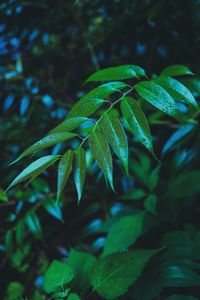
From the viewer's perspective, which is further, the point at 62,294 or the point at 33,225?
the point at 33,225

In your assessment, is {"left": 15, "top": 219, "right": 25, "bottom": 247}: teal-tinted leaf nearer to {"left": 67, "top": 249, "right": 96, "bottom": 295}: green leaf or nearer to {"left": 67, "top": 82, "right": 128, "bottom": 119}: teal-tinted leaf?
{"left": 67, "top": 249, "right": 96, "bottom": 295}: green leaf

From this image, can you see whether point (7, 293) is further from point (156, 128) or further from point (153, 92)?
point (153, 92)

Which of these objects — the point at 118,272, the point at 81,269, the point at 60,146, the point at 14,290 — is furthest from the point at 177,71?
the point at 14,290

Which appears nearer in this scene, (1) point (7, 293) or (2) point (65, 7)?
(1) point (7, 293)

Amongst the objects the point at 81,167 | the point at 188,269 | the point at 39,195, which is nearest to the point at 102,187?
the point at 39,195

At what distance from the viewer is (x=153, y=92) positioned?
2.11ft

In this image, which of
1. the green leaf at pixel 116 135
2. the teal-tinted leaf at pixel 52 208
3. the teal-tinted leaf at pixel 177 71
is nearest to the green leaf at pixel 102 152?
the green leaf at pixel 116 135

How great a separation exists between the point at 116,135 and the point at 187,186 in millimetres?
517

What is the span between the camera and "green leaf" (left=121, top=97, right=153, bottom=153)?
594mm

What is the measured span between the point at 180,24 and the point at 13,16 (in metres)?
0.91

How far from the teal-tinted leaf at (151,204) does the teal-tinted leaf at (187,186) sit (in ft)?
0.27

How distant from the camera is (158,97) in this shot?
634 mm

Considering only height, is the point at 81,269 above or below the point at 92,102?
below

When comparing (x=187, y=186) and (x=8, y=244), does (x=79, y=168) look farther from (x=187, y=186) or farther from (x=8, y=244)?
(x=8, y=244)
